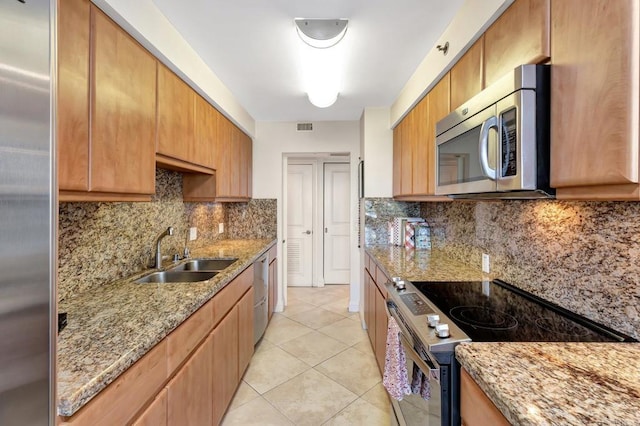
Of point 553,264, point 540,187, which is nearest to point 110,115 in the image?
point 540,187

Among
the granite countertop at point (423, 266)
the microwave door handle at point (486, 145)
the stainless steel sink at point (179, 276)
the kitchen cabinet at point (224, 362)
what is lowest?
the kitchen cabinet at point (224, 362)

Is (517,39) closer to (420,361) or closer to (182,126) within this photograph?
(420,361)

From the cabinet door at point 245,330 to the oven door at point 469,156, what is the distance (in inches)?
64.2

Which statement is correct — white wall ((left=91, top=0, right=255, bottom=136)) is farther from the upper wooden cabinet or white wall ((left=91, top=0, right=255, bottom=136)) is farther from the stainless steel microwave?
the stainless steel microwave

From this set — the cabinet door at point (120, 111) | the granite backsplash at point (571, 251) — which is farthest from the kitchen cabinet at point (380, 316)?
the cabinet door at point (120, 111)

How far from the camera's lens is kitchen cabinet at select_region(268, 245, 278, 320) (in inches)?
132

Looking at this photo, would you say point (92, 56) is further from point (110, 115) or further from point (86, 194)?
point (86, 194)

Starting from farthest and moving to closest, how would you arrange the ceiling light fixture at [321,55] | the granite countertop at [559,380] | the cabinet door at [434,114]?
the cabinet door at [434,114]
the ceiling light fixture at [321,55]
the granite countertop at [559,380]

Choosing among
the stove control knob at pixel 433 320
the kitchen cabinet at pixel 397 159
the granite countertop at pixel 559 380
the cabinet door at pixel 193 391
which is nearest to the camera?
the granite countertop at pixel 559 380

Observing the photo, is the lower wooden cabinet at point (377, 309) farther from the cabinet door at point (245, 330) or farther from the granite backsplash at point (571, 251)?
the cabinet door at point (245, 330)

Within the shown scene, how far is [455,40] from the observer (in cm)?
161

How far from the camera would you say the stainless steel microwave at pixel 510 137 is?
0.98 meters

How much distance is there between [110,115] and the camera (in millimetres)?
1253

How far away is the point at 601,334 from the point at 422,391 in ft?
2.14
